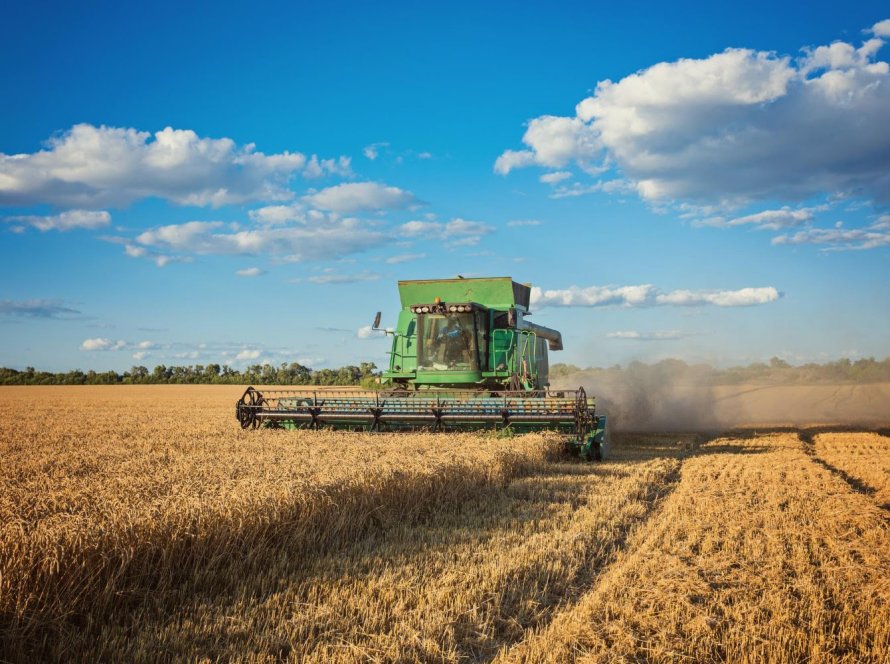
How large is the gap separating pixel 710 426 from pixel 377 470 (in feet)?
49.3

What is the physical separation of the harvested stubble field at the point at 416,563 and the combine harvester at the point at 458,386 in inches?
90.0

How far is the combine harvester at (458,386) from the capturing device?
10.7 m

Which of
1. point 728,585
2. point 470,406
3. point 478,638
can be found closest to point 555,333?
point 470,406

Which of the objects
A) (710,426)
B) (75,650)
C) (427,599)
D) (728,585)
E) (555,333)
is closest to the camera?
(75,650)

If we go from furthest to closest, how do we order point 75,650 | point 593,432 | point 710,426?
point 710,426 → point 593,432 → point 75,650

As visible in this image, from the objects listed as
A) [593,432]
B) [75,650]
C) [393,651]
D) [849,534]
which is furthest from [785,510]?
[75,650]

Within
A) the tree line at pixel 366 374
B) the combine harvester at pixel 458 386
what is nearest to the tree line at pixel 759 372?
the tree line at pixel 366 374

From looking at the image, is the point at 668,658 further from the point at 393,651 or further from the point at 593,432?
the point at 593,432

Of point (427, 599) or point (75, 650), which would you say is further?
point (427, 599)

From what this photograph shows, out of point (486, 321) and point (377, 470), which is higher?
point (486, 321)

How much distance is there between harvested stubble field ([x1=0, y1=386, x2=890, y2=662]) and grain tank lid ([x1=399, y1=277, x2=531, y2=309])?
5.52 meters

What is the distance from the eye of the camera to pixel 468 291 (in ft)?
44.3

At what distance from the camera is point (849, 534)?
20.2ft

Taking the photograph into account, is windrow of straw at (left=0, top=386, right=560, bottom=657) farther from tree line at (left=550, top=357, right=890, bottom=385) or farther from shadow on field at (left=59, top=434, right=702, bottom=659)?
tree line at (left=550, top=357, right=890, bottom=385)
